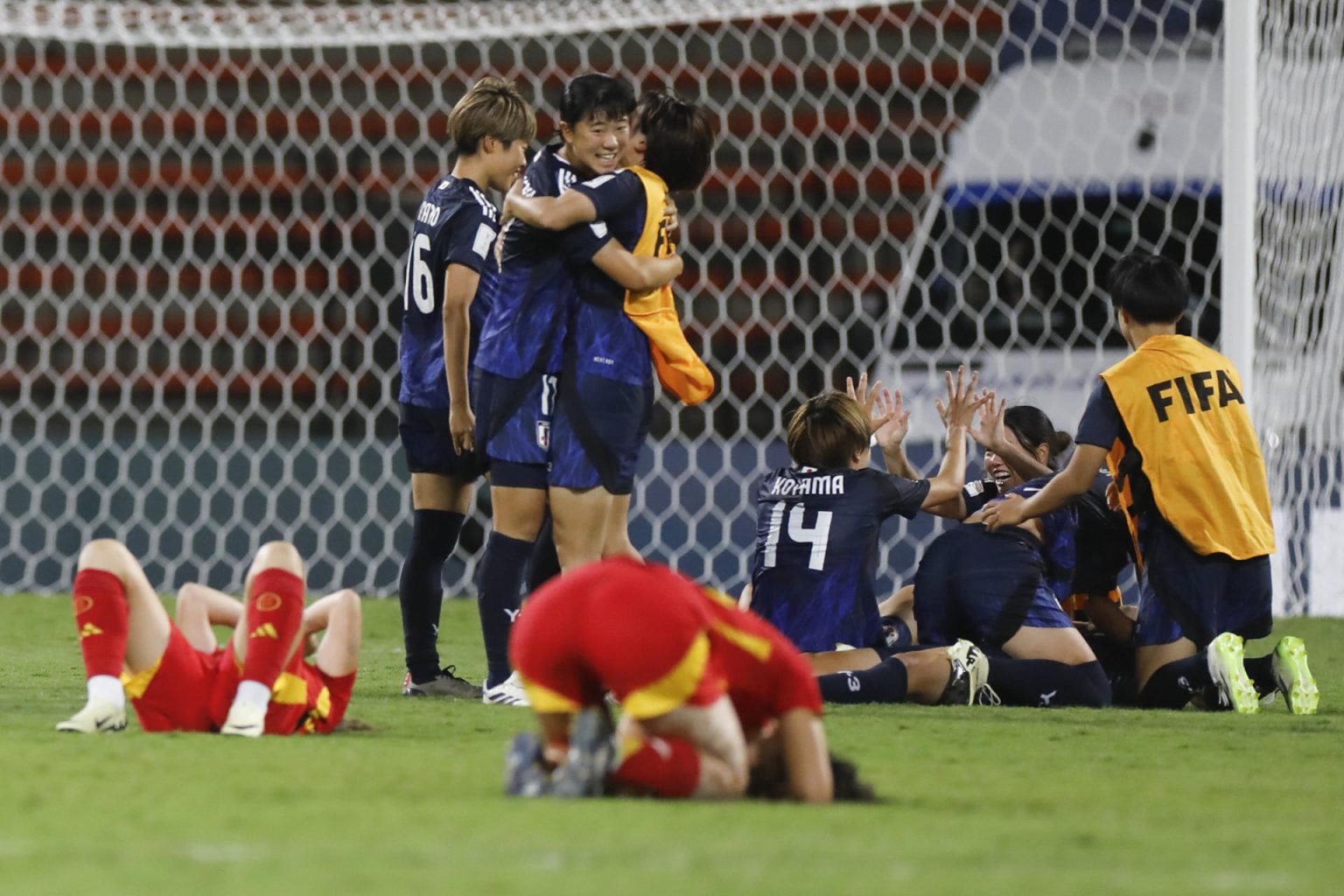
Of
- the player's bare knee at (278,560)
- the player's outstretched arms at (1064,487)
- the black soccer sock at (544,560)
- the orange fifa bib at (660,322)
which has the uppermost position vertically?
the orange fifa bib at (660,322)

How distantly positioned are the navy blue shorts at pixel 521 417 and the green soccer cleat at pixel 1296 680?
1.53 metres

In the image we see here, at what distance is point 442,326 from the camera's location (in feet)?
12.6

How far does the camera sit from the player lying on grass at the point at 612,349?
340 cm

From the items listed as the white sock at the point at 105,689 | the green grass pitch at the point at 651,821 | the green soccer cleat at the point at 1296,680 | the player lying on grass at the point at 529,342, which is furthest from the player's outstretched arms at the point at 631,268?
the green soccer cleat at the point at 1296,680

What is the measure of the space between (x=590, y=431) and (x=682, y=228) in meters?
5.10

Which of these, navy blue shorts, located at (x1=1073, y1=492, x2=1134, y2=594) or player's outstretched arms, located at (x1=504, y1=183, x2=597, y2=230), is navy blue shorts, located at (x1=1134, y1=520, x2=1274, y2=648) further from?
player's outstretched arms, located at (x1=504, y1=183, x2=597, y2=230)

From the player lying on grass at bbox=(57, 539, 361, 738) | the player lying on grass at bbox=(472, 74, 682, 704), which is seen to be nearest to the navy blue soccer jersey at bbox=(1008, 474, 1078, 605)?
the player lying on grass at bbox=(472, 74, 682, 704)

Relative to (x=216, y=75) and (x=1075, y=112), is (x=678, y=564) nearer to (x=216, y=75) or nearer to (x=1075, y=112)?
(x=1075, y=112)

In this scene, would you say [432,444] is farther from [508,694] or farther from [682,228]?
[682,228]

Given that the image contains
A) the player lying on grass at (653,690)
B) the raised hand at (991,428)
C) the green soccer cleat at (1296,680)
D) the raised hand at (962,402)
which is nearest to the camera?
the player lying on grass at (653,690)

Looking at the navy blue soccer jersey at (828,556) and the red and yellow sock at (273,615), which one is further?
the navy blue soccer jersey at (828,556)

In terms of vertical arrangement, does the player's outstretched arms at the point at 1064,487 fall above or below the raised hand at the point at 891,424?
below

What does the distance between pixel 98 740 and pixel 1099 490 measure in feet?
7.90

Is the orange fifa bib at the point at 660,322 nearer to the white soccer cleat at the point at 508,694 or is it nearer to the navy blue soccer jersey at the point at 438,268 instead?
the navy blue soccer jersey at the point at 438,268
